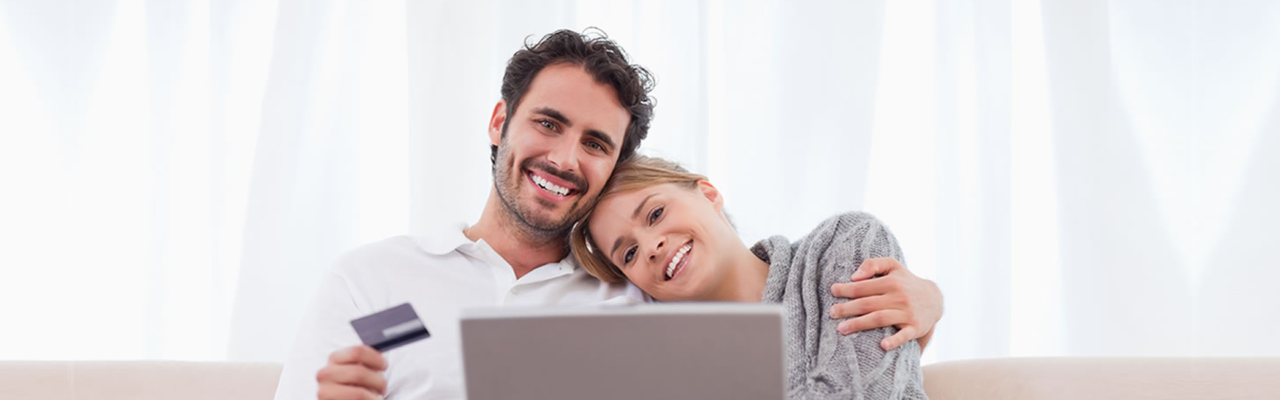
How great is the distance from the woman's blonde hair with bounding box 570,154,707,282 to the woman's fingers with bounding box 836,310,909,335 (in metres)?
0.44

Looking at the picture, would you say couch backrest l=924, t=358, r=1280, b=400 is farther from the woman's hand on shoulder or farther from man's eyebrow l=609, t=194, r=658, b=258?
man's eyebrow l=609, t=194, r=658, b=258

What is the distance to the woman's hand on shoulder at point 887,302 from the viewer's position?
1.32 metres

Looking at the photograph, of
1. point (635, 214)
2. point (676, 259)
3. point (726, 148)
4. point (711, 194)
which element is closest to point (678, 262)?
point (676, 259)

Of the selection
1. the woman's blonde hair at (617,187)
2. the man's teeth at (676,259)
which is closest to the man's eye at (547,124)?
the woman's blonde hair at (617,187)

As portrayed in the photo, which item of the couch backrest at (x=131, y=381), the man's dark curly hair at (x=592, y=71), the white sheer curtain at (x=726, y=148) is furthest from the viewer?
the white sheer curtain at (x=726, y=148)

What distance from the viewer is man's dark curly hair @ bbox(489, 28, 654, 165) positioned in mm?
1711

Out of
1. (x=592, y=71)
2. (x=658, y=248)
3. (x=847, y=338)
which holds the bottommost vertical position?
(x=847, y=338)

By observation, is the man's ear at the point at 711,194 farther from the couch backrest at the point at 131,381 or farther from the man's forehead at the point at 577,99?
the couch backrest at the point at 131,381

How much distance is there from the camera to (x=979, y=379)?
1.53m

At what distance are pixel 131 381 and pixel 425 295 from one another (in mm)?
525

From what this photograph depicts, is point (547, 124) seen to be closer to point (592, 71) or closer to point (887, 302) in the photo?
point (592, 71)

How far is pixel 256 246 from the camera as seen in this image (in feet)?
6.86

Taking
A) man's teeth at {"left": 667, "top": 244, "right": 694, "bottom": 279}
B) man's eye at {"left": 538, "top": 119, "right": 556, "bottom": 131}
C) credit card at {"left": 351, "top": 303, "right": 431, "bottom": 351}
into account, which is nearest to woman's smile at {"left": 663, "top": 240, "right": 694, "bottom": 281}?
man's teeth at {"left": 667, "top": 244, "right": 694, "bottom": 279}

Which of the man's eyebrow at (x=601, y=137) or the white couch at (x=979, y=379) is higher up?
the man's eyebrow at (x=601, y=137)
